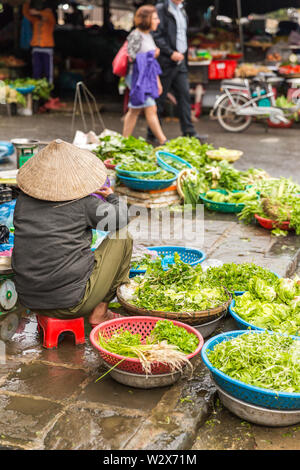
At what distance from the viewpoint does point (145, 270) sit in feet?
13.5

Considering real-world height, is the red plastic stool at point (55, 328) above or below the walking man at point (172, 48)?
below

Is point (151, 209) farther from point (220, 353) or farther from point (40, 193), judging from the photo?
point (220, 353)

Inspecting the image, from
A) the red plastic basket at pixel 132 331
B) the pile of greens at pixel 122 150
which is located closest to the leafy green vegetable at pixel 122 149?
the pile of greens at pixel 122 150

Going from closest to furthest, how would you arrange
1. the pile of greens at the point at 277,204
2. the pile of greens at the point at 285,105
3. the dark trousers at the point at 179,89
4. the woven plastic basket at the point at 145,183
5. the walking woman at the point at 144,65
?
the pile of greens at the point at 277,204 < the woven plastic basket at the point at 145,183 < the walking woman at the point at 144,65 < the dark trousers at the point at 179,89 < the pile of greens at the point at 285,105

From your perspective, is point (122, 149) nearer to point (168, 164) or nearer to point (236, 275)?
point (168, 164)

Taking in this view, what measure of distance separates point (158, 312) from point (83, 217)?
73 cm

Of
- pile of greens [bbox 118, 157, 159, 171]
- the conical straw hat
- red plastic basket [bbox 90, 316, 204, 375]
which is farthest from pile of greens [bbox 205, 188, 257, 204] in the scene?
red plastic basket [bbox 90, 316, 204, 375]

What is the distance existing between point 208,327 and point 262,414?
2.95ft

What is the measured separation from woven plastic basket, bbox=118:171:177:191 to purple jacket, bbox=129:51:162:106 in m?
2.00

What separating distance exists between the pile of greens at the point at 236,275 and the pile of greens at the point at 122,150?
106 inches

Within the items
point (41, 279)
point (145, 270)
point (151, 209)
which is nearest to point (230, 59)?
point (151, 209)

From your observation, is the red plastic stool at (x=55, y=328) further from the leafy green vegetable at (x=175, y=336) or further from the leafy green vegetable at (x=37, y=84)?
the leafy green vegetable at (x=37, y=84)

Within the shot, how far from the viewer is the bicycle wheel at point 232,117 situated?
11.4 metres

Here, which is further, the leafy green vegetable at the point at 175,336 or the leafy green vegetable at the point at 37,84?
the leafy green vegetable at the point at 37,84
